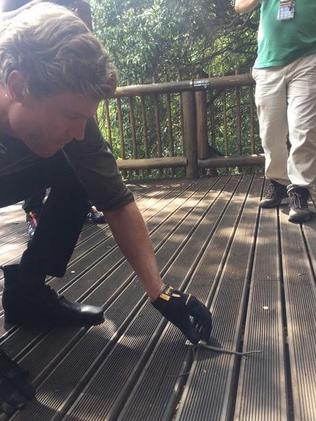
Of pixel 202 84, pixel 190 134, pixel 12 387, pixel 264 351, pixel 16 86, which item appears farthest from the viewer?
pixel 190 134

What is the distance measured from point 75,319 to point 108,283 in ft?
1.24

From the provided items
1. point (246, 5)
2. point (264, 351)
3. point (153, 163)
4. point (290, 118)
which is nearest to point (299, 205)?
point (290, 118)

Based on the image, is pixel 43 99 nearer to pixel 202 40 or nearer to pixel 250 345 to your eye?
pixel 250 345

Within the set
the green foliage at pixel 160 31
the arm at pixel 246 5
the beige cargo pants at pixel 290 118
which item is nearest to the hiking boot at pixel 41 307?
the beige cargo pants at pixel 290 118

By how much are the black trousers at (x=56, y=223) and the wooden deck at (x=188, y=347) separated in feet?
0.65

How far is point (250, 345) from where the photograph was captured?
1.34 meters

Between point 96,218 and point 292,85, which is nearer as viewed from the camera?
point 292,85

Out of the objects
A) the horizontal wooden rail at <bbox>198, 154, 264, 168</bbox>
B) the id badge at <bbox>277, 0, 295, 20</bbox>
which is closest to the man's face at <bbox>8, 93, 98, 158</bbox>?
the id badge at <bbox>277, 0, 295, 20</bbox>

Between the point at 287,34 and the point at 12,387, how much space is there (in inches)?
87.5

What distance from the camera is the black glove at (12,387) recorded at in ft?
3.70

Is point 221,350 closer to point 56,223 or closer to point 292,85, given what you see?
point 56,223

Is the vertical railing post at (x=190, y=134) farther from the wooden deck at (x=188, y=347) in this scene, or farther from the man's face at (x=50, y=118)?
the man's face at (x=50, y=118)

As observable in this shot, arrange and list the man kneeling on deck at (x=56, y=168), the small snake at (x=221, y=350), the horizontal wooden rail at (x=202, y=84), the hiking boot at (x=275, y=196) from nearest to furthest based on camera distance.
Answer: the man kneeling on deck at (x=56, y=168)
the small snake at (x=221, y=350)
the hiking boot at (x=275, y=196)
the horizontal wooden rail at (x=202, y=84)

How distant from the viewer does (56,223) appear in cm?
155
